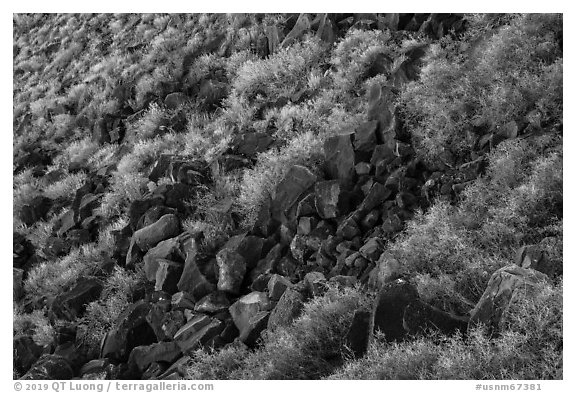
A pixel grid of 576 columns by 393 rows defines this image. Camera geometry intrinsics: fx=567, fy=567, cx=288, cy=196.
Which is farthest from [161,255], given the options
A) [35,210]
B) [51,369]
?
[35,210]

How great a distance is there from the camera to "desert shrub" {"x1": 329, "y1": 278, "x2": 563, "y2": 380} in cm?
484

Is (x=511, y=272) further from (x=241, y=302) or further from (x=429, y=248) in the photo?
(x=241, y=302)

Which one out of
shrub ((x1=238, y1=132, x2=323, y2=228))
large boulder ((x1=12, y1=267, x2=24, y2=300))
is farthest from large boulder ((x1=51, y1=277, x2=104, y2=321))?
shrub ((x1=238, y1=132, x2=323, y2=228))

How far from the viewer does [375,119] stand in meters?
9.23

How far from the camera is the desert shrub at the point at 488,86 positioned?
26.3ft

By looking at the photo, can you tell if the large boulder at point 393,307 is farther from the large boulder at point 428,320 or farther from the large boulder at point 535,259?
the large boulder at point 535,259

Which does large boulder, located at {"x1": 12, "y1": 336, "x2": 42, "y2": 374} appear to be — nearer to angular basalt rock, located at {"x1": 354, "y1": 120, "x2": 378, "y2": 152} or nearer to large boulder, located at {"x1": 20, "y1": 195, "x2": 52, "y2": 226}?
large boulder, located at {"x1": 20, "y1": 195, "x2": 52, "y2": 226}

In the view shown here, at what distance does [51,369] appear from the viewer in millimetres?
7508

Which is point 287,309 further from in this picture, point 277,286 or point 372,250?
point 372,250

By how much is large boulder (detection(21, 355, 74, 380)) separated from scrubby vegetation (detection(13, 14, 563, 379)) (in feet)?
1.27

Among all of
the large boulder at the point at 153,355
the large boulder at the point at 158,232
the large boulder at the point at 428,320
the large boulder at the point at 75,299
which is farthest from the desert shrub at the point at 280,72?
the large boulder at the point at 428,320

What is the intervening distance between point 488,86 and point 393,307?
468cm
